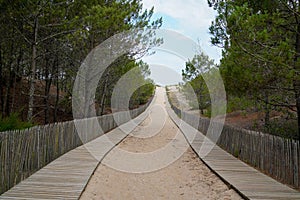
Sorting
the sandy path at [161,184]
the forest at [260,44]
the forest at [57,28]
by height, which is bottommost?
the sandy path at [161,184]

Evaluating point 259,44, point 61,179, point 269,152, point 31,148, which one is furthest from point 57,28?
point 269,152

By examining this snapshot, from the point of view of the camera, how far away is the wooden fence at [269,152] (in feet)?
20.1

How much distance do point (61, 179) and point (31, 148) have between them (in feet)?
3.06

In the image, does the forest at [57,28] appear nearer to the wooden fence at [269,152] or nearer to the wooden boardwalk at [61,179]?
the wooden boardwalk at [61,179]

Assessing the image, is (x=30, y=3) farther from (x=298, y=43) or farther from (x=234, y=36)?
(x=298, y=43)

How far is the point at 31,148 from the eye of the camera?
21.5 feet

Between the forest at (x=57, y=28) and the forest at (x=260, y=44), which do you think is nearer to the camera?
the forest at (x=260, y=44)

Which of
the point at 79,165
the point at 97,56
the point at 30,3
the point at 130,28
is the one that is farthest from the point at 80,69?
the point at 79,165

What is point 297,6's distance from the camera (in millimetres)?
6922

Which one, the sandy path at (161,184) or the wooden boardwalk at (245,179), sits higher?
the wooden boardwalk at (245,179)

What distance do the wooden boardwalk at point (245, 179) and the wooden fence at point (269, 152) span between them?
195mm

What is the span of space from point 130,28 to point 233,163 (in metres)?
8.72

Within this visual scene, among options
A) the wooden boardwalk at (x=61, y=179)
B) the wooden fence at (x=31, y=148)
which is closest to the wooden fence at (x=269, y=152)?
the wooden boardwalk at (x=61, y=179)

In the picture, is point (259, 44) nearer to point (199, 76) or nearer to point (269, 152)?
point (269, 152)
